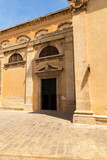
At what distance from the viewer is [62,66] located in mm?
10055

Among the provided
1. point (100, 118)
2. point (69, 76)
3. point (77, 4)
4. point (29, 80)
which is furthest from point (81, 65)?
point (29, 80)

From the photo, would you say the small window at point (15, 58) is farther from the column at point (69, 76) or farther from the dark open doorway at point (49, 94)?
the column at point (69, 76)

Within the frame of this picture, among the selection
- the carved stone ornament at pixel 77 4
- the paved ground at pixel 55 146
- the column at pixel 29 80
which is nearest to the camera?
the paved ground at pixel 55 146

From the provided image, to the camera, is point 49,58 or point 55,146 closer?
point 55,146

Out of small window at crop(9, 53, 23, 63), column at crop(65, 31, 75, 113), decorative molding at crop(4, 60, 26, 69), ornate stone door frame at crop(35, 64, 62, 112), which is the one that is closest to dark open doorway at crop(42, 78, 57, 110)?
ornate stone door frame at crop(35, 64, 62, 112)

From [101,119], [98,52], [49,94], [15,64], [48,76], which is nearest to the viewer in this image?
[101,119]

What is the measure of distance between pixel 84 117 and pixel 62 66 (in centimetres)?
558

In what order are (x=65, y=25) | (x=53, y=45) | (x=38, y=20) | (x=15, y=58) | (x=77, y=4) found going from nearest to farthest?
(x=77, y=4) < (x=53, y=45) < (x=15, y=58) < (x=65, y=25) < (x=38, y=20)

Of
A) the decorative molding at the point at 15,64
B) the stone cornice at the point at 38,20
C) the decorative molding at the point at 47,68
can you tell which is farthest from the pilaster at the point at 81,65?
the stone cornice at the point at 38,20

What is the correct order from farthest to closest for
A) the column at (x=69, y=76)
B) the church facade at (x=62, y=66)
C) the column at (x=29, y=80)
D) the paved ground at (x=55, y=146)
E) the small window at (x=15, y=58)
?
the small window at (x=15, y=58) → the column at (x=29, y=80) → the column at (x=69, y=76) → the church facade at (x=62, y=66) → the paved ground at (x=55, y=146)

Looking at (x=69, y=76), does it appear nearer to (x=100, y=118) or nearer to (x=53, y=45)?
(x=53, y=45)

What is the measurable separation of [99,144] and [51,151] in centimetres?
155

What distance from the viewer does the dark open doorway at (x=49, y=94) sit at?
398 inches

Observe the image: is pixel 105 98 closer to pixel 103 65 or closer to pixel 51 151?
pixel 103 65
